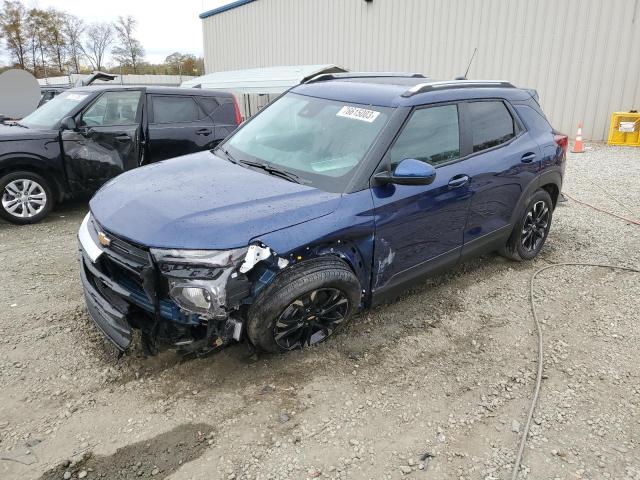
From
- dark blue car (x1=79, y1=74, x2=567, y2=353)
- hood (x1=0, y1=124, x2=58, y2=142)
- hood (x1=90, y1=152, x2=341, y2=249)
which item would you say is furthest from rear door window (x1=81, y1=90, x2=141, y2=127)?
hood (x1=90, y1=152, x2=341, y2=249)

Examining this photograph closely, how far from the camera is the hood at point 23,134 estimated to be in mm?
5660

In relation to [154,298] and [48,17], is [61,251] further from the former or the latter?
[48,17]

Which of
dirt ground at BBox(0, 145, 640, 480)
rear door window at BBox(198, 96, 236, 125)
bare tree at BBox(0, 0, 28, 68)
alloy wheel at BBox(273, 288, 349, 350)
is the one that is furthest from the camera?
bare tree at BBox(0, 0, 28, 68)

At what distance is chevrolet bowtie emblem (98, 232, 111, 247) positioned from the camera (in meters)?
2.76

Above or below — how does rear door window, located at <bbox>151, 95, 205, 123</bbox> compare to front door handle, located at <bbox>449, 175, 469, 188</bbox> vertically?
above

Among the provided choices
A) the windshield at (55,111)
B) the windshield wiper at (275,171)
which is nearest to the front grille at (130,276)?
the windshield wiper at (275,171)

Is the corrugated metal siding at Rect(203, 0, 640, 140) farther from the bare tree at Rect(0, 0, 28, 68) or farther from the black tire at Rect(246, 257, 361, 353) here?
the bare tree at Rect(0, 0, 28, 68)

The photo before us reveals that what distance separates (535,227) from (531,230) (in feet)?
0.28

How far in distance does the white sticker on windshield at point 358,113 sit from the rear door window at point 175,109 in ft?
13.2

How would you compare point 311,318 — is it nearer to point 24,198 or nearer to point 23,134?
point 24,198

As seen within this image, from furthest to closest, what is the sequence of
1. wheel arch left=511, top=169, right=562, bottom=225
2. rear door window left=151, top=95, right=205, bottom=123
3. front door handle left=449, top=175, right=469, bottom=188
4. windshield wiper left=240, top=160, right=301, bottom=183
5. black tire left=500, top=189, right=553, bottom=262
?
rear door window left=151, top=95, right=205, bottom=123, black tire left=500, top=189, right=553, bottom=262, wheel arch left=511, top=169, right=562, bottom=225, front door handle left=449, top=175, right=469, bottom=188, windshield wiper left=240, top=160, right=301, bottom=183

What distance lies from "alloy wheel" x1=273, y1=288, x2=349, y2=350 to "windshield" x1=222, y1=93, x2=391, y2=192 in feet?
2.31

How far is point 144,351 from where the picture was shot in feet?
9.11

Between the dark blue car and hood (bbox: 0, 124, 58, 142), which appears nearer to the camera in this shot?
the dark blue car
